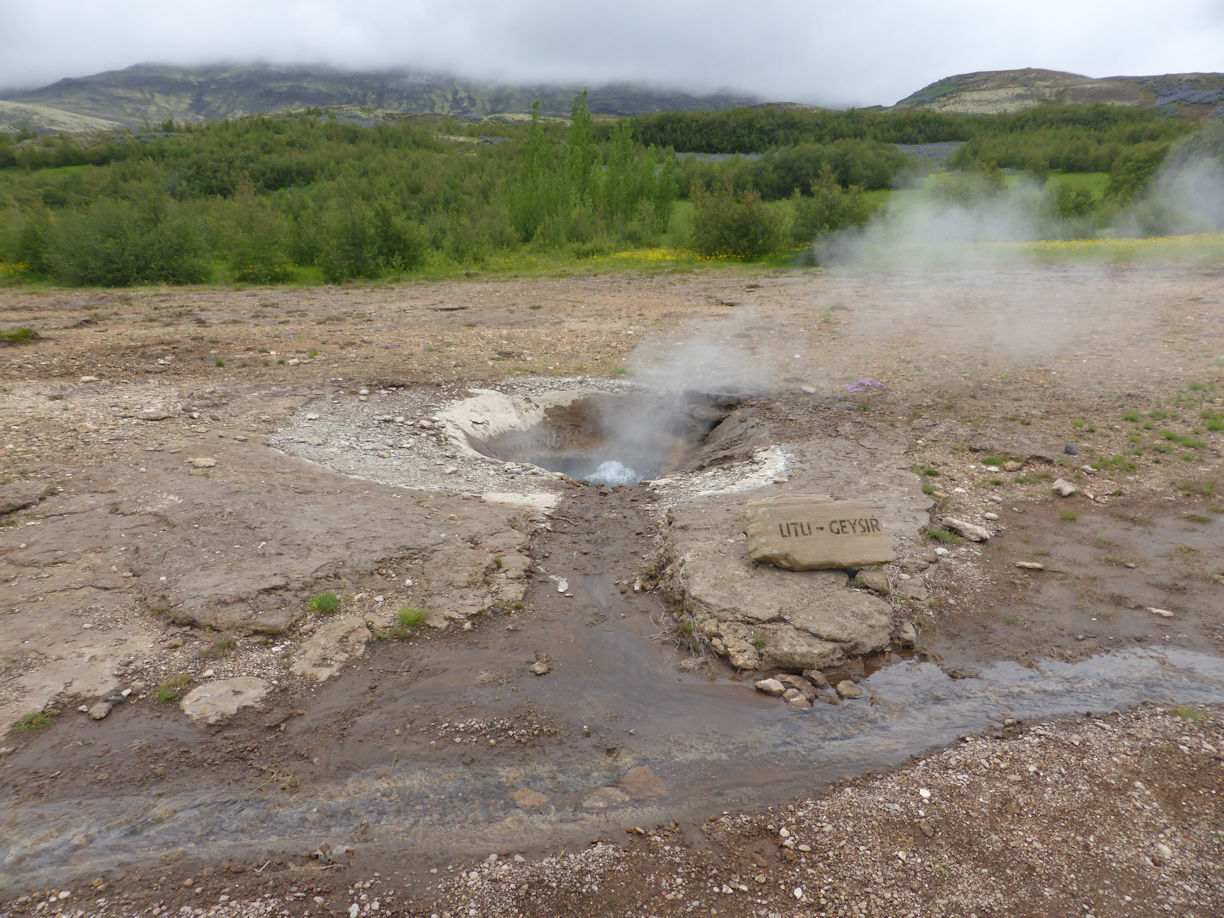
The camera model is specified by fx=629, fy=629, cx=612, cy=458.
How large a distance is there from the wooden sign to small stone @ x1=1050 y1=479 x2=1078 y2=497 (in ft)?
8.83

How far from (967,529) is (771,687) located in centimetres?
307

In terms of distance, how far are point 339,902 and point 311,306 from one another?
51.6 feet

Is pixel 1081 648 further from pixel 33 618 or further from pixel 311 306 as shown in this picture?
pixel 311 306

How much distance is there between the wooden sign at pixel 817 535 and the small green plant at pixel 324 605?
137 inches

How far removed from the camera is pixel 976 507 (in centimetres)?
662

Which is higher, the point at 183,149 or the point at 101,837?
the point at 183,149

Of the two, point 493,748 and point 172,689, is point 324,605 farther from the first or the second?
point 493,748

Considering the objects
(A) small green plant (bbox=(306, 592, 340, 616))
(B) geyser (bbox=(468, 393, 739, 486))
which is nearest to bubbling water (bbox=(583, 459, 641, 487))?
(B) geyser (bbox=(468, 393, 739, 486))

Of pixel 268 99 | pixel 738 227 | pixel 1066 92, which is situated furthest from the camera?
pixel 268 99

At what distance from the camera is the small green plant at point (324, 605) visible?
4965 mm

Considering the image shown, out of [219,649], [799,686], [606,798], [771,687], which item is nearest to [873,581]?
[799,686]

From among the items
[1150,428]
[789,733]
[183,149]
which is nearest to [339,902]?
[789,733]

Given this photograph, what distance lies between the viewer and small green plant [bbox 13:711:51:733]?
3.85m

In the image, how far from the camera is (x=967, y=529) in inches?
243
